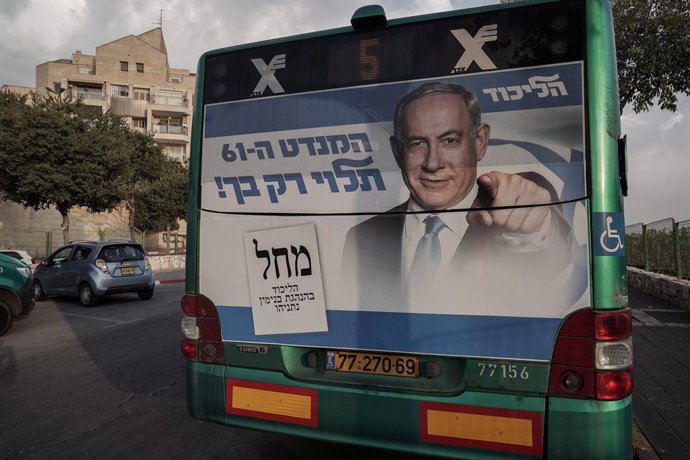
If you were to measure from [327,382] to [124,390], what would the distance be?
3535 millimetres

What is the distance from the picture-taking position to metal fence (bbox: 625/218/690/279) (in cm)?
1228

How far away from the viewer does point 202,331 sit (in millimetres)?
3479

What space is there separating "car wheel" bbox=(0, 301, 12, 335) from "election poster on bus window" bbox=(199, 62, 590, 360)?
7.29 meters

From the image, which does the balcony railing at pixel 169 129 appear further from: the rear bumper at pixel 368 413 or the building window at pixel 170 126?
the rear bumper at pixel 368 413

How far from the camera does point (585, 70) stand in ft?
8.64

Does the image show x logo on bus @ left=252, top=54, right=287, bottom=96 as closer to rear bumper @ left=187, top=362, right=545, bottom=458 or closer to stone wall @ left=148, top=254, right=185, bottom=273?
rear bumper @ left=187, top=362, right=545, bottom=458

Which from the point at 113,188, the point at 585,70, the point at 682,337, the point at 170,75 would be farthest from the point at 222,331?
the point at 170,75

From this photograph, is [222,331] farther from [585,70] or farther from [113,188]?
[113,188]

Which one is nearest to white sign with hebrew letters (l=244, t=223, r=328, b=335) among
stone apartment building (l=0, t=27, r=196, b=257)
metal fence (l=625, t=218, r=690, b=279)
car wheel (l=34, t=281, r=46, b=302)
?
metal fence (l=625, t=218, r=690, b=279)

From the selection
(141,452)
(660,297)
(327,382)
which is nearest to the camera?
(327,382)

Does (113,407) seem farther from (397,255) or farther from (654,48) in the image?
(654,48)

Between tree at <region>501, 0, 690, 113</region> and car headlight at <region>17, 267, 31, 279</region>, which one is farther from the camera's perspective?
tree at <region>501, 0, 690, 113</region>

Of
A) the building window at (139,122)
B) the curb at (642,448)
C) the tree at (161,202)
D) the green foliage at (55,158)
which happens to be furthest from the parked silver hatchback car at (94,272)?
the building window at (139,122)

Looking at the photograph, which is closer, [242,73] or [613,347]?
[613,347]
